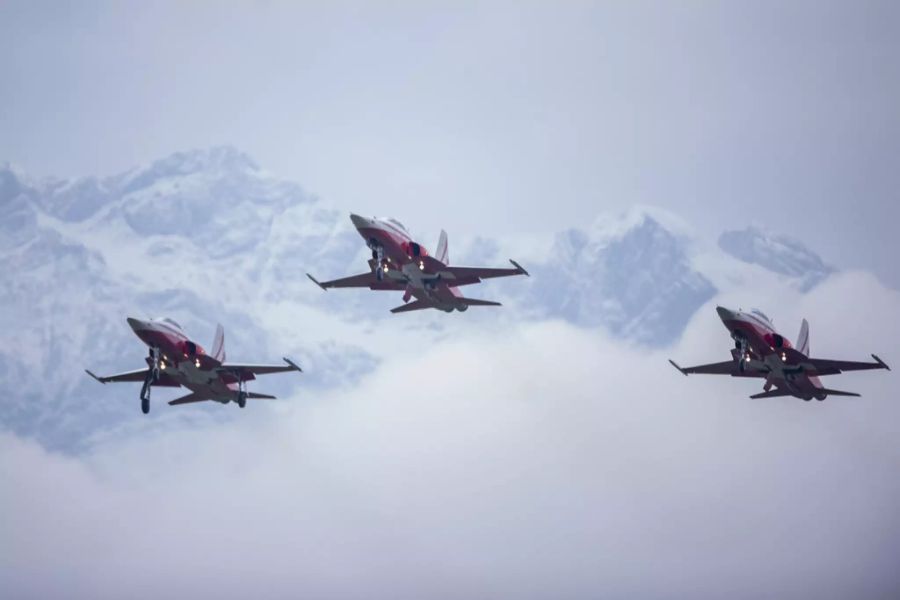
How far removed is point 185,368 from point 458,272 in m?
24.7

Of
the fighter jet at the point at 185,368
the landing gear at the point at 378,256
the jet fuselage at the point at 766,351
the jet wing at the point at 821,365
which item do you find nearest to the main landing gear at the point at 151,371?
the fighter jet at the point at 185,368

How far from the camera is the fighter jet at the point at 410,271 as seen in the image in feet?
372

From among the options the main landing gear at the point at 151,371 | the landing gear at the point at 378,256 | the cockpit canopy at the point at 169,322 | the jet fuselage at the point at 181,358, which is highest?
the landing gear at the point at 378,256

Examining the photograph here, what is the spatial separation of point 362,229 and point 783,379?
38417 millimetres

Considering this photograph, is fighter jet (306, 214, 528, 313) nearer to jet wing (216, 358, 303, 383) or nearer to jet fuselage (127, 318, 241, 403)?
jet wing (216, 358, 303, 383)

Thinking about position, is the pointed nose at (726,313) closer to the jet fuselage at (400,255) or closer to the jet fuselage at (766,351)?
the jet fuselage at (766,351)

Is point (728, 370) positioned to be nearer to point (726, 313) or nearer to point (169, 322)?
point (726, 313)

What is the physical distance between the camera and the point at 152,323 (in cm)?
10831

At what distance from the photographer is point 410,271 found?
115312mm

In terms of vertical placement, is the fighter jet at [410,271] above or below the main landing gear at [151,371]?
above

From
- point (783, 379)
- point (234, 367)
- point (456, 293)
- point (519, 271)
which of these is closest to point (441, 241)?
point (456, 293)

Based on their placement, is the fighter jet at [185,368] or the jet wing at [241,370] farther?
the jet wing at [241,370]

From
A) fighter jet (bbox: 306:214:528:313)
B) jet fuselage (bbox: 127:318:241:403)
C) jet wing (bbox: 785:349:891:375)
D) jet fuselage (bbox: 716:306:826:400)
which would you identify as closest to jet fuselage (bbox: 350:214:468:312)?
fighter jet (bbox: 306:214:528:313)

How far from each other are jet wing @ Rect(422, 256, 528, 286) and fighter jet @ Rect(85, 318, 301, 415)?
15.0 meters
